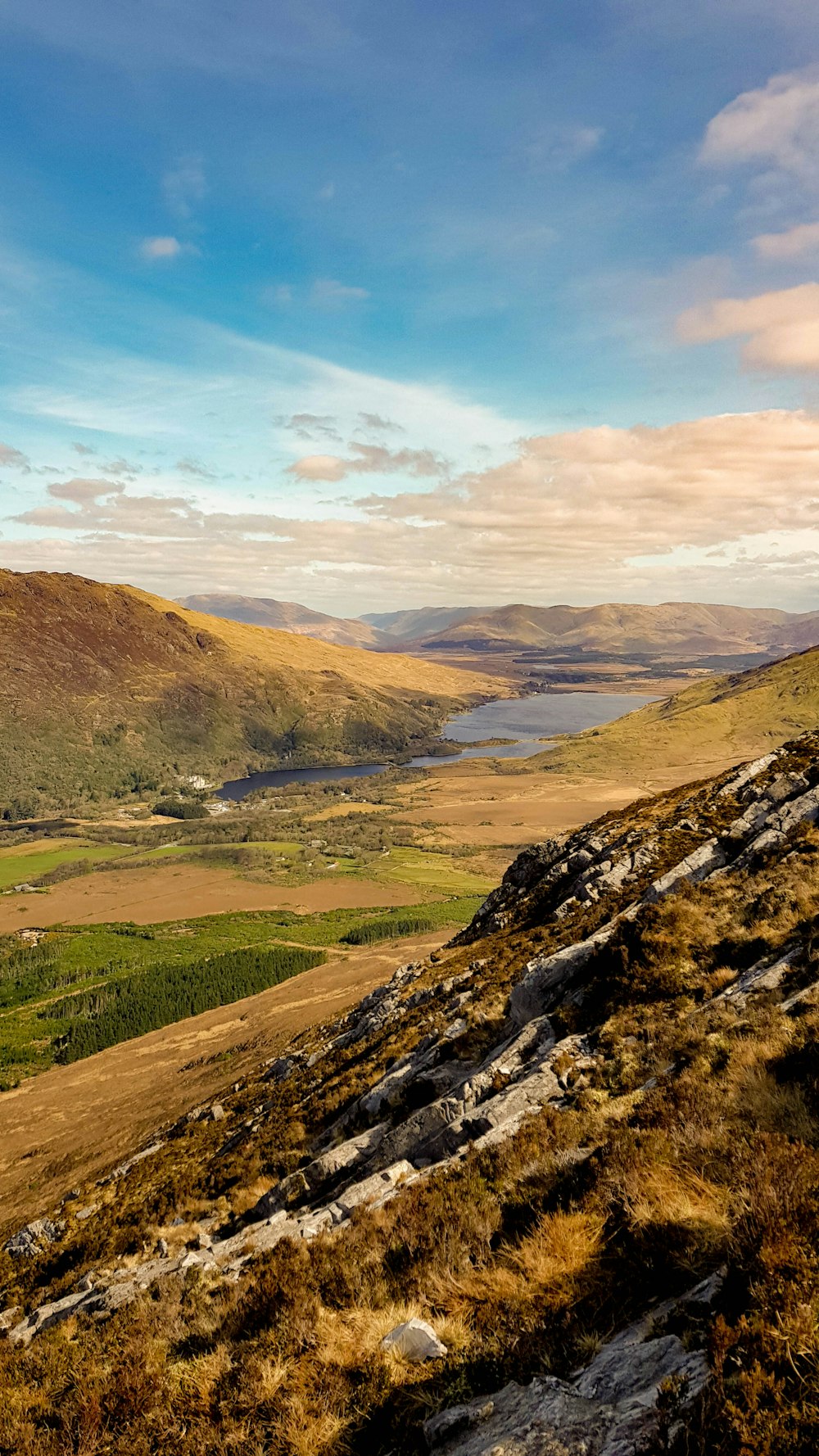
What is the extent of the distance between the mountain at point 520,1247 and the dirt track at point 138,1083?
3031cm

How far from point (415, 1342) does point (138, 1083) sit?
82866 mm

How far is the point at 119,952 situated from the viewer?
511ft

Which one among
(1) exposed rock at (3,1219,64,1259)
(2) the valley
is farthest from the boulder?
(1) exposed rock at (3,1219,64,1259)

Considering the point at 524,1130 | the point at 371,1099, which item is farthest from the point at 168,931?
the point at 524,1130

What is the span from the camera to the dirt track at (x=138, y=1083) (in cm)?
5391

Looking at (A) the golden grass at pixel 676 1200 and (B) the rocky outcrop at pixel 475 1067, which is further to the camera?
(B) the rocky outcrop at pixel 475 1067

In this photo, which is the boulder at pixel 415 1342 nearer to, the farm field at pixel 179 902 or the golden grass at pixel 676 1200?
the golden grass at pixel 676 1200

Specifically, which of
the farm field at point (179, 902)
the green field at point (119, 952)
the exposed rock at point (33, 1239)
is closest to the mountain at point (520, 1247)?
the exposed rock at point (33, 1239)

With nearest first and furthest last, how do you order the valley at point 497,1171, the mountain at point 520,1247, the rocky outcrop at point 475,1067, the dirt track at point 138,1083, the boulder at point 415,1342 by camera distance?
the mountain at point 520,1247
the valley at point 497,1171
the boulder at point 415,1342
the rocky outcrop at point 475,1067
the dirt track at point 138,1083

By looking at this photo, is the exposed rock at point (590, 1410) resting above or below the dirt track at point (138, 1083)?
above

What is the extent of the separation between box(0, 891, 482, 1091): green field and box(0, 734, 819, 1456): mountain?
107 m

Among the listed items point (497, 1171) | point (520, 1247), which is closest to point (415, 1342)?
point (520, 1247)

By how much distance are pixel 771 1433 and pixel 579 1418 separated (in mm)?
2488

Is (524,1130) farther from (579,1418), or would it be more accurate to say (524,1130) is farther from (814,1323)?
(814,1323)
